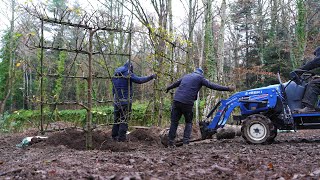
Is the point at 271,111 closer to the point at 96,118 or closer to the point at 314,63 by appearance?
the point at 314,63

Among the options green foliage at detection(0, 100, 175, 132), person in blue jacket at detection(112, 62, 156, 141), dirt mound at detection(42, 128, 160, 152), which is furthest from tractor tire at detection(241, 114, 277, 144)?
green foliage at detection(0, 100, 175, 132)

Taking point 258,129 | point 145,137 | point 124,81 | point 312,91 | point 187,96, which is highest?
point 124,81

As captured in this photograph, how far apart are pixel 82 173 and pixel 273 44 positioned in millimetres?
22932

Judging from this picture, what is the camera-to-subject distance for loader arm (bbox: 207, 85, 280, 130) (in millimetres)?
7945

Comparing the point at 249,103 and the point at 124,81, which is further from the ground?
the point at 124,81

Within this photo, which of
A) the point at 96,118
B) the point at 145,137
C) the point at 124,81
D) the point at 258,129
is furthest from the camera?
the point at 96,118

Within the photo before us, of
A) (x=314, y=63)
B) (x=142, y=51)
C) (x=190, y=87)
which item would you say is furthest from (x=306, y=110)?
(x=142, y=51)

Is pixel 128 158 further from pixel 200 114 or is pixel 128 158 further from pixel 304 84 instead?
pixel 200 114

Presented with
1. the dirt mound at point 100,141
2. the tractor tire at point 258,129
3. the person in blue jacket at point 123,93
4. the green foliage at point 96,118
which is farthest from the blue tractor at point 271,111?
the green foliage at point 96,118

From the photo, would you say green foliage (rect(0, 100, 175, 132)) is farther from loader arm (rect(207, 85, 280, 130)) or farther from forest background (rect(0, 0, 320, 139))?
loader arm (rect(207, 85, 280, 130))

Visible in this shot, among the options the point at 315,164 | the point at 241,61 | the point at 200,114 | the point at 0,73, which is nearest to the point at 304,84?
the point at 315,164

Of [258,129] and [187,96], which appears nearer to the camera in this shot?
[187,96]

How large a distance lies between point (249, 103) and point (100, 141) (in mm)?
3435

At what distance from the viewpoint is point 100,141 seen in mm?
8133
